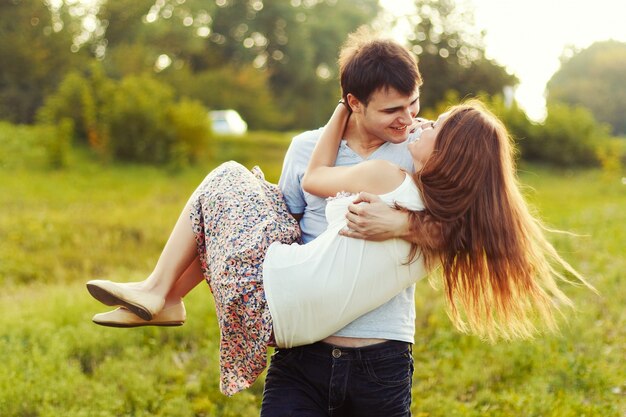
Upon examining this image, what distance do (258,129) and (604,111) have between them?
25153 millimetres

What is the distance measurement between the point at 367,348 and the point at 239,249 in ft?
2.06

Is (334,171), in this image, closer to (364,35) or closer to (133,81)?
(364,35)

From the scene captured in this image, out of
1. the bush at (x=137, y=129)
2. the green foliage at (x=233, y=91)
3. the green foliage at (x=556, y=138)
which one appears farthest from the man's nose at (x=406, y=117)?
the green foliage at (x=233, y=91)

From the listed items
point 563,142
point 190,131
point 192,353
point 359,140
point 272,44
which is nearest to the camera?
point 359,140

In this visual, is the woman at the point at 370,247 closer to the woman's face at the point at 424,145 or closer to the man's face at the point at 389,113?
the woman's face at the point at 424,145

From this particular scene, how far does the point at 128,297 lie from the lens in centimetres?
331

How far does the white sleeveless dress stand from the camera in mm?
2992

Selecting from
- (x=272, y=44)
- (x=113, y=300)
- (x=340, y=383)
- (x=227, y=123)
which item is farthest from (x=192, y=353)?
(x=272, y=44)

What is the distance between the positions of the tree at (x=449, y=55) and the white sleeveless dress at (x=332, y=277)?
83.8 feet

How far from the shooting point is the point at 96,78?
22.2 m

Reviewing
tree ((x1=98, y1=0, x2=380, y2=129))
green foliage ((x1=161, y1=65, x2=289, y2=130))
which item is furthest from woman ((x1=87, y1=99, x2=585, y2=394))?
tree ((x1=98, y1=0, x2=380, y2=129))

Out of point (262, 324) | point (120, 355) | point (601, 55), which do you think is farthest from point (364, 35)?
point (601, 55)

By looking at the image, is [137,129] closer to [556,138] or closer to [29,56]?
[29,56]

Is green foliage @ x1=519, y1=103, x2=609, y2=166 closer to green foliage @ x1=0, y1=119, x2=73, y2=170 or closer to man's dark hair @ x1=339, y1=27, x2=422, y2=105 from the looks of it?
green foliage @ x1=0, y1=119, x2=73, y2=170
